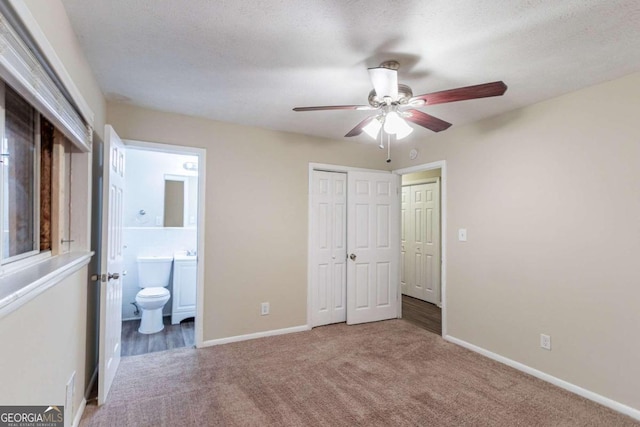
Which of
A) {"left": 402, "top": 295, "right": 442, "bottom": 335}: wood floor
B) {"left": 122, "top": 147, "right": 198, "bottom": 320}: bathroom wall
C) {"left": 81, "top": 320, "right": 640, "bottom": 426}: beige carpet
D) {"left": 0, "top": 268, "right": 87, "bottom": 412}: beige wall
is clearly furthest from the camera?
{"left": 122, "top": 147, "right": 198, "bottom": 320}: bathroom wall

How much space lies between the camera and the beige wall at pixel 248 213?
10.4 feet

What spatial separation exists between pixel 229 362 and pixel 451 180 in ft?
9.45

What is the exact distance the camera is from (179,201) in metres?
4.41

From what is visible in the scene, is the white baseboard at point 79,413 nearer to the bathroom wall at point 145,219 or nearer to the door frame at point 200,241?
the door frame at point 200,241

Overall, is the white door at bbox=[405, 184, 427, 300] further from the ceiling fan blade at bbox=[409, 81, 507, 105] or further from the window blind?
the window blind

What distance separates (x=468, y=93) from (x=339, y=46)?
0.78 m

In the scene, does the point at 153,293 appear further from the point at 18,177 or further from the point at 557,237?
the point at 557,237

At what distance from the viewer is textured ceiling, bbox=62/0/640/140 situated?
5.12ft

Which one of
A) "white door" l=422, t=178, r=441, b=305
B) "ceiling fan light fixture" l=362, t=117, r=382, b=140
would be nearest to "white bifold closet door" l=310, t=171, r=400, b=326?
"white door" l=422, t=178, r=441, b=305

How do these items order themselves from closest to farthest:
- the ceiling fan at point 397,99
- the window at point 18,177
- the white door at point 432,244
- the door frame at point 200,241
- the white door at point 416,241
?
the window at point 18,177, the ceiling fan at point 397,99, the door frame at point 200,241, the white door at point 432,244, the white door at point 416,241

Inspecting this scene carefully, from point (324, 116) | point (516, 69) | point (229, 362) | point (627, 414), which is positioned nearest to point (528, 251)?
point (627, 414)

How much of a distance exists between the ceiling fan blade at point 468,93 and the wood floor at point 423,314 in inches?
110

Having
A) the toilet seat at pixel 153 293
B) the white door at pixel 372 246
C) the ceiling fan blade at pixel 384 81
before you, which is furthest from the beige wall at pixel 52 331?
the white door at pixel 372 246

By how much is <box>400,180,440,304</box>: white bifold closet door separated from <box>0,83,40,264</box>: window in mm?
4288
